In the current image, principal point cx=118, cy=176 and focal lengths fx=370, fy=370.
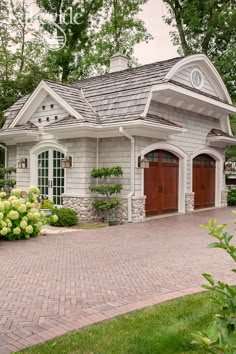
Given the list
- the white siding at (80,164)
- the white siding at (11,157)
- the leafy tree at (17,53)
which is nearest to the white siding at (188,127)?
the white siding at (80,164)

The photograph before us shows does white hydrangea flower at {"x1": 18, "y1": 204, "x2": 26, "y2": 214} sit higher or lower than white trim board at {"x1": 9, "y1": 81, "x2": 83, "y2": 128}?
lower

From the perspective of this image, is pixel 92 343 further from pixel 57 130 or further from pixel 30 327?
pixel 57 130

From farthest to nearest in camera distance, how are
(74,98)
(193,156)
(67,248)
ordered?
(193,156)
(74,98)
(67,248)

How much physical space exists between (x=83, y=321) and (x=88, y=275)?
196 cm

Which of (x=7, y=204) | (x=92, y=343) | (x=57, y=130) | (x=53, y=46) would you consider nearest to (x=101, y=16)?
(x=53, y=46)

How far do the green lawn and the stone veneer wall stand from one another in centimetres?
790

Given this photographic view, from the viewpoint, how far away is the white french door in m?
14.1

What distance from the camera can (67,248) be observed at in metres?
8.43

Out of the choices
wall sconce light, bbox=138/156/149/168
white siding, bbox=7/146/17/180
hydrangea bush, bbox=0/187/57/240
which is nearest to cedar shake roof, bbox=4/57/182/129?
white siding, bbox=7/146/17/180

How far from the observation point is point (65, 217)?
1202 cm

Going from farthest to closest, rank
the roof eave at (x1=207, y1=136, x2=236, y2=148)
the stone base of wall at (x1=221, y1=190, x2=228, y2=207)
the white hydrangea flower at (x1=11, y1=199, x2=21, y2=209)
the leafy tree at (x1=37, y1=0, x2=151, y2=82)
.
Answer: the leafy tree at (x1=37, y1=0, x2=151, y2=82), the stone base of wall at (x1=221, y1=190, x2=228, y2=207), the roof eave at (x1=207, y1=136, x2=236, y2=148), the white hydrangea flower at (x1=11, y1=199, x2=21, y2=209)

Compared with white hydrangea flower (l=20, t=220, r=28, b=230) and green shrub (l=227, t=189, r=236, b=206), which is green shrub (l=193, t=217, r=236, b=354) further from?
green shrub (l=227, t=189, r=236, b=206)

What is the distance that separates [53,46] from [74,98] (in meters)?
15.8

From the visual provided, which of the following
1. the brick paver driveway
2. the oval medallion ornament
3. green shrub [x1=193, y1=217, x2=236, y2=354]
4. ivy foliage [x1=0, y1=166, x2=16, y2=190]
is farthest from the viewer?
ivy foliage [x1=0, y1=166, x2=16, y2=190]
